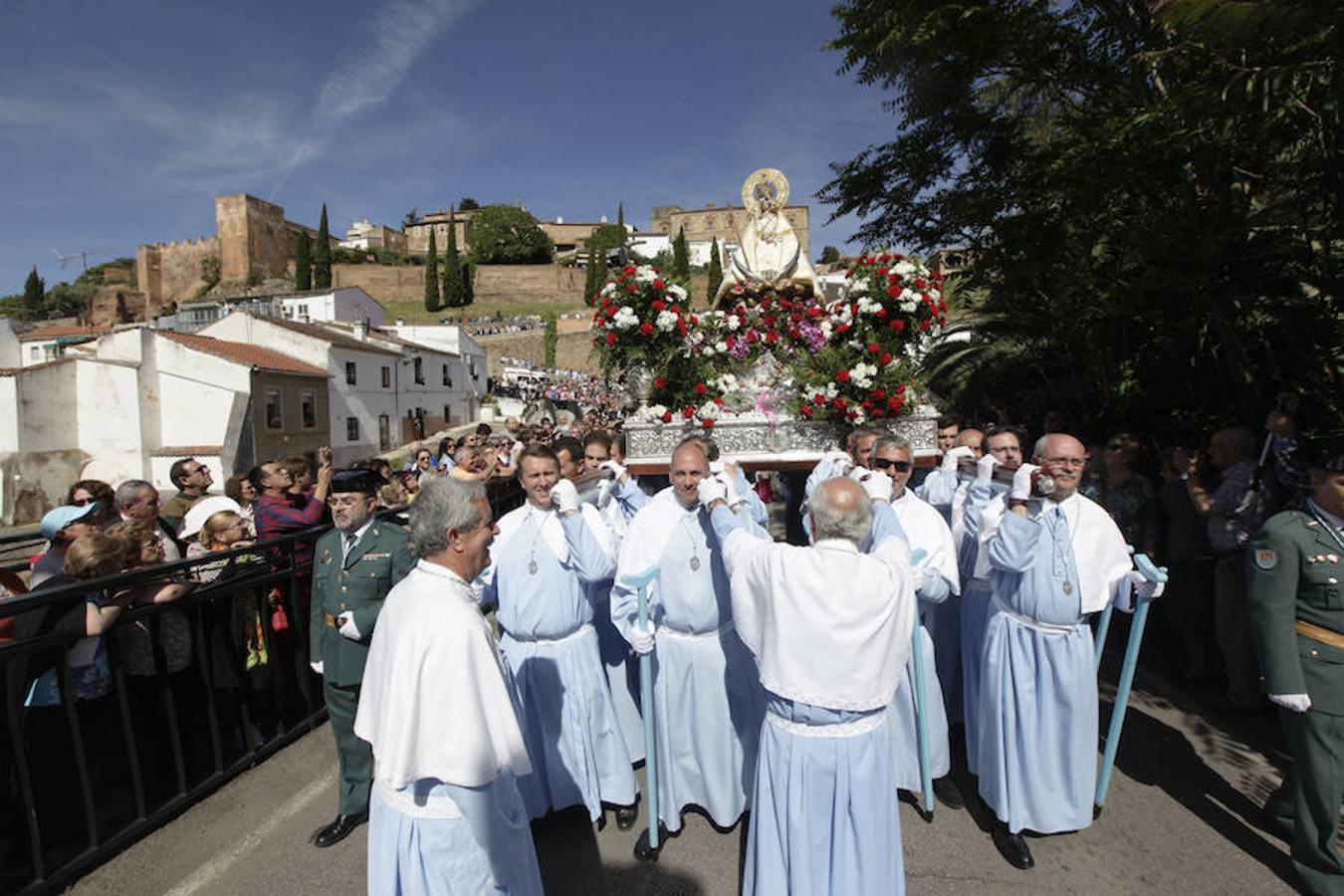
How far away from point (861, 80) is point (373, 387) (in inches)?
1262

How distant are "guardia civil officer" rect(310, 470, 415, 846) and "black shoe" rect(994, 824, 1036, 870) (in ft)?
11.0

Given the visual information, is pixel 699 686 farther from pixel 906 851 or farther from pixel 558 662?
pixel 906 851

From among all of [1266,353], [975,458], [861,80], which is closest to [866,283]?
[975,458]

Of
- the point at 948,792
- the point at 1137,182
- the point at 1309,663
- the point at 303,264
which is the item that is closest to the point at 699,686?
the point at 948,792

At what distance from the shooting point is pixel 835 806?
2.75 metres

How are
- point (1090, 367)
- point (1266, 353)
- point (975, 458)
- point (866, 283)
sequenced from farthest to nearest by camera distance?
1. point (1090, 367)
2. point (1266, 353)
3. point (866, 283)
4. point (975, 458)

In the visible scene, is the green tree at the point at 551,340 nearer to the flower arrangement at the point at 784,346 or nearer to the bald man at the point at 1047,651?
the flower arrangement at the point at 784,346

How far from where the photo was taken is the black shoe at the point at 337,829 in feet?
12.1

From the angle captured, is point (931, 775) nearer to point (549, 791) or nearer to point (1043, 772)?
point (1043, 772)

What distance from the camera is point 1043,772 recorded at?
362cm

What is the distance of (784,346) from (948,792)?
12.9 feet

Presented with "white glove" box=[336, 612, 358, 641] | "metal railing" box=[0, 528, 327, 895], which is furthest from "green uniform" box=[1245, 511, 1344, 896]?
"metal railing" box=[0, 528, 327, 895]

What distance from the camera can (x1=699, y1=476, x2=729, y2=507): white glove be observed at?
3307 mm

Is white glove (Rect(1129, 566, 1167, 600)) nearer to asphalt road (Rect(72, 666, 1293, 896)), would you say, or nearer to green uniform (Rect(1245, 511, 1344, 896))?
green uniform (Rect(1245, 511, 1344, 896))
